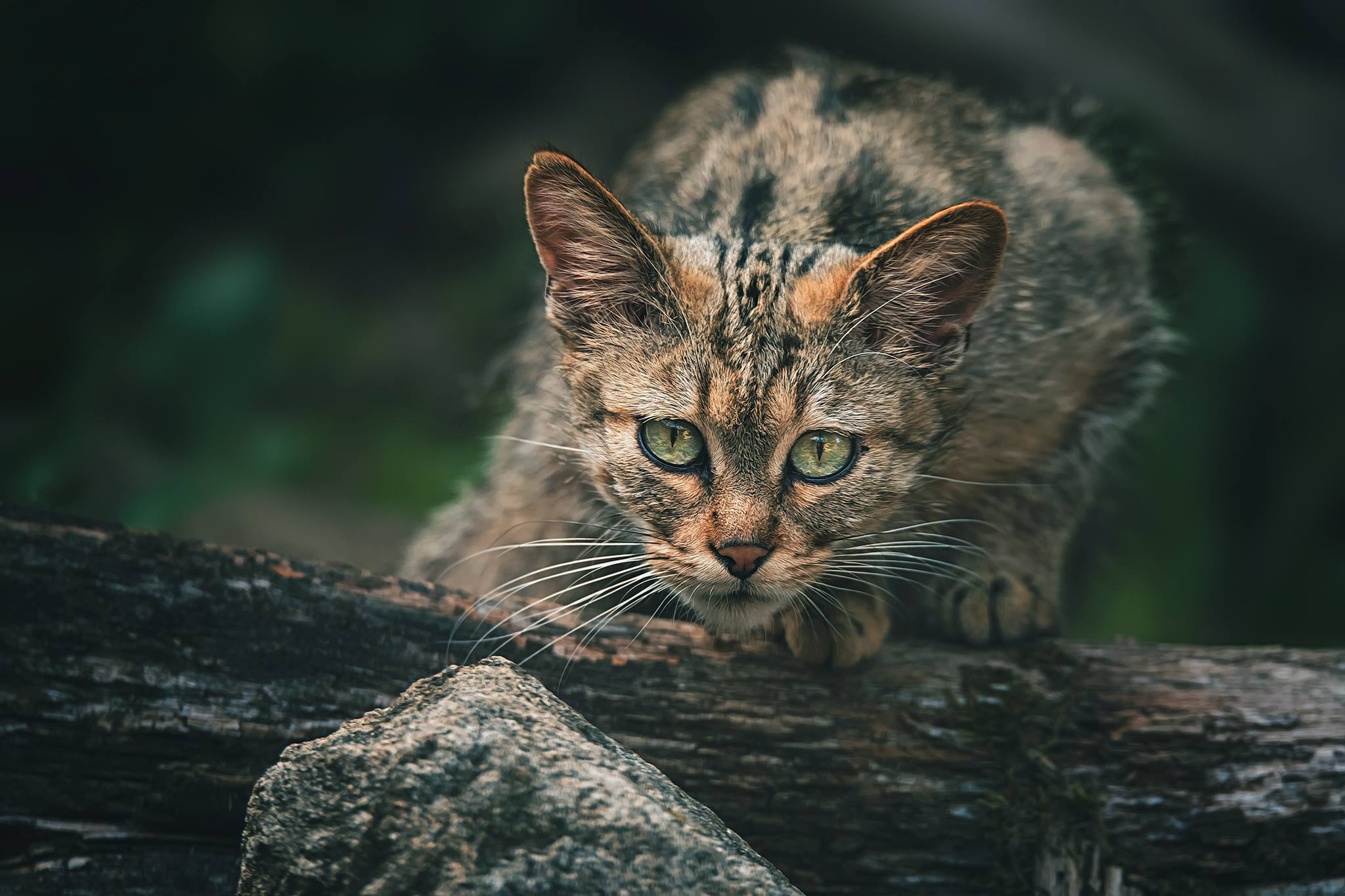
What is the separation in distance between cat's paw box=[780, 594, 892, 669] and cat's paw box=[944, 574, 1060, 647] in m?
0.34

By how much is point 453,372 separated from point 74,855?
3.71 meters

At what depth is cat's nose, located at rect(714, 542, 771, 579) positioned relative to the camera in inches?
88.6

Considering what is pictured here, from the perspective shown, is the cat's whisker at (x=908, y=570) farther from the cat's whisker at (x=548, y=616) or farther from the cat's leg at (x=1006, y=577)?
the cat's whisker at (x=548, y=616)

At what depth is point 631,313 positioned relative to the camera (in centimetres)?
261

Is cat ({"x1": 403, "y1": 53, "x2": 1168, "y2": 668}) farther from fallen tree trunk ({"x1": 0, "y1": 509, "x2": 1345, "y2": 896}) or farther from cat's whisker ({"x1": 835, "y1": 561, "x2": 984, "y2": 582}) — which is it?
fallen tree trunk ({"x1": 0, "y1": 509, "x2": 1345, "y2": 896})

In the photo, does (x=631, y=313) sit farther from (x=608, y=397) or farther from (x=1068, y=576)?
(x=1068, y=576)

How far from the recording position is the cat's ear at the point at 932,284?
2354mm

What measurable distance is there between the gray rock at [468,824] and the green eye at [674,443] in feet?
2.64

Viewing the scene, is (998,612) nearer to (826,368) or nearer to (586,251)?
(826,368)

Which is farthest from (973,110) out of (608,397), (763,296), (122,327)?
(122,327)

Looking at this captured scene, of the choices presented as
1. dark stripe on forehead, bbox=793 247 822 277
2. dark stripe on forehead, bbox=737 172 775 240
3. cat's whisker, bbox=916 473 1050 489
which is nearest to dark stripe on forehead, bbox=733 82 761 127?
dark stripe on forehead, bbox=737 172 775 240

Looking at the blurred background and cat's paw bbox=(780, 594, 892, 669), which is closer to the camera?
cat's paw bbox=(780, 594, 892, 669)

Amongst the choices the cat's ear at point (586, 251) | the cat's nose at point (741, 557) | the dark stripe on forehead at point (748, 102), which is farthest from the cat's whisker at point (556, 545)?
the dark stripe on forehead at point (748, 102)

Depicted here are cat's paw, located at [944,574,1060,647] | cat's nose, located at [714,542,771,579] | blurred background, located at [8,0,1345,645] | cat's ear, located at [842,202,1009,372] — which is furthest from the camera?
blurred background, located at [8,0,1345,645]
